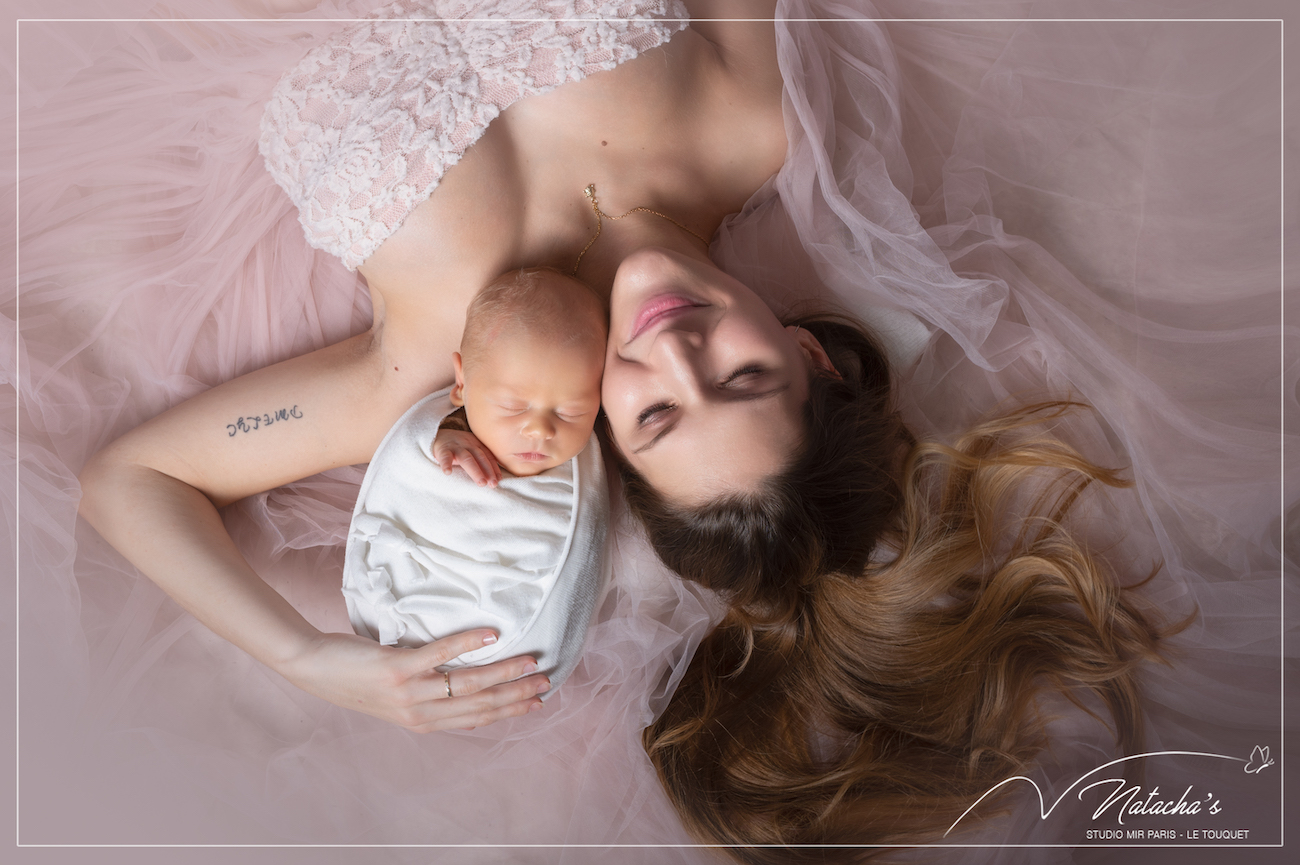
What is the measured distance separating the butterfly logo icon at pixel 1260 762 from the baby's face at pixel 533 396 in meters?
1.87

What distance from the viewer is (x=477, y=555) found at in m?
1.71

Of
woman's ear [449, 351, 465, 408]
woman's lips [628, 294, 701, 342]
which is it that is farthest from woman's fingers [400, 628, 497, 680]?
woman's lips [628, 294, 701, 342]

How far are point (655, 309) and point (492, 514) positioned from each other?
2.12 feet

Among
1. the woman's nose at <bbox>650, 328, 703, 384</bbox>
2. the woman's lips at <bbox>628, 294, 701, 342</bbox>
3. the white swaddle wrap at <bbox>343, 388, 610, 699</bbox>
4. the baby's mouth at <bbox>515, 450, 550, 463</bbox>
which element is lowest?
the white swaddle wrap at <bbox>343, 388, 610, 699</bbox>

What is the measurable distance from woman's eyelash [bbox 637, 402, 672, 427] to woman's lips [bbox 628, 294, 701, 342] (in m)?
0.16

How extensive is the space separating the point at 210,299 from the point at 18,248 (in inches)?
20.2

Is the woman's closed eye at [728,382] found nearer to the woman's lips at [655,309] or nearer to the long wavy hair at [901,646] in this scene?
the woman's lips at [655,309]

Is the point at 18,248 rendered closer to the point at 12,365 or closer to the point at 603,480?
the point at 12,365

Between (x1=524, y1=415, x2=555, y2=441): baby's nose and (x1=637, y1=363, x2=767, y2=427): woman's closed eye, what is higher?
(x1=637, y1=363, x2=767, y2=427): woman's closed eye

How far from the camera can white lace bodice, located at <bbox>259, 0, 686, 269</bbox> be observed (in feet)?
5.43

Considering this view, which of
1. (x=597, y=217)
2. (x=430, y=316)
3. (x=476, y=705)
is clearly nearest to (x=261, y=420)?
(x=430, y=316)

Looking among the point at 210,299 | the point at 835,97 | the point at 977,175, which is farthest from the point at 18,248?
the point at 977,175

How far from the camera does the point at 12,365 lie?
1.89 metres

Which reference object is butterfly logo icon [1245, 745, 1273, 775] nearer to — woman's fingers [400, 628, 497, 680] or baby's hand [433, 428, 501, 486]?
woman's fingers [400, 628, 497, 680]
